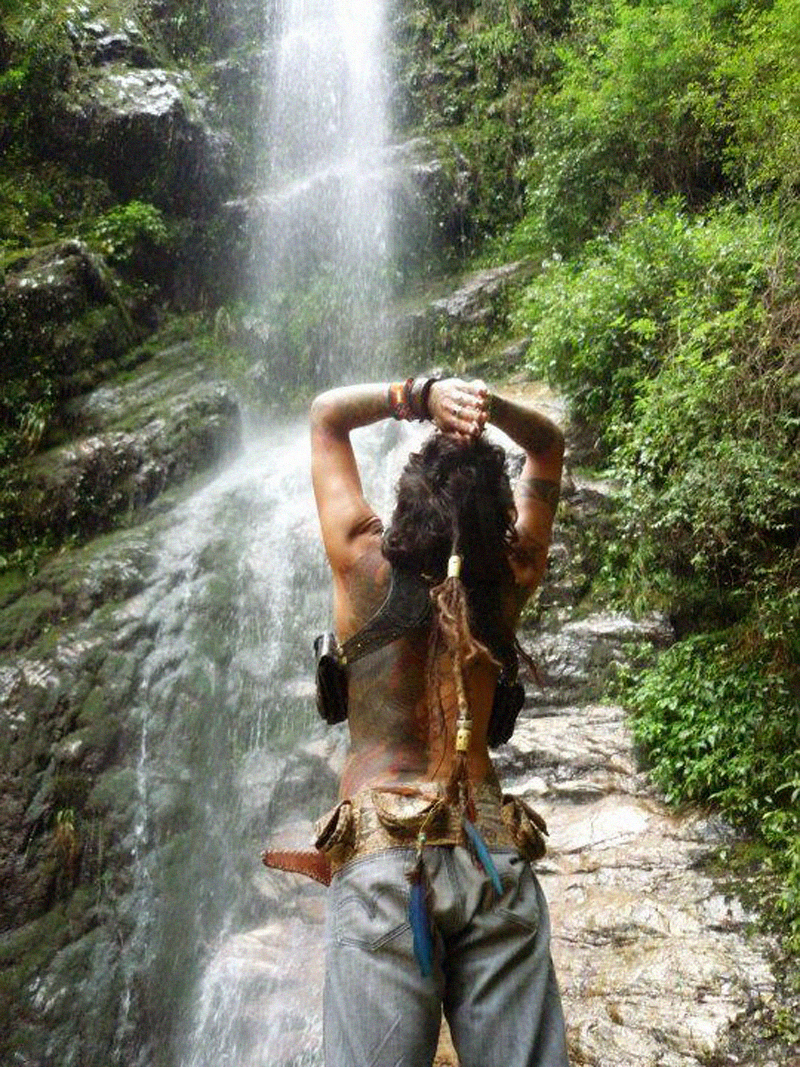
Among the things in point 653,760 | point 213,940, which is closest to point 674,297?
point 653,760

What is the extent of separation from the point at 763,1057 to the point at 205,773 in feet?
15.7

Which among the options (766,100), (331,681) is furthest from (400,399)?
(766,100)

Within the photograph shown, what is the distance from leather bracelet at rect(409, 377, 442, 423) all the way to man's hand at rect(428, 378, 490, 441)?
→ 0.18 ft

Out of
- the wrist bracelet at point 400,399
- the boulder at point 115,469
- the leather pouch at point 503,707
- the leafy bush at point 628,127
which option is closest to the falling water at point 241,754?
the boulder at point 115,469

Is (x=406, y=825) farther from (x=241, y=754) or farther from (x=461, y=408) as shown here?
(x=241, y=754)

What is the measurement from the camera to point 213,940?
252 inches

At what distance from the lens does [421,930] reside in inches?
67.6

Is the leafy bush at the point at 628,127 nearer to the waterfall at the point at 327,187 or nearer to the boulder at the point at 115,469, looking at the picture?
the waterfall at the point at 327,187

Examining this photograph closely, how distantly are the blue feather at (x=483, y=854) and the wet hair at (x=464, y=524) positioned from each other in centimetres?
44

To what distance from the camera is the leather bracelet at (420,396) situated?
2242 mm

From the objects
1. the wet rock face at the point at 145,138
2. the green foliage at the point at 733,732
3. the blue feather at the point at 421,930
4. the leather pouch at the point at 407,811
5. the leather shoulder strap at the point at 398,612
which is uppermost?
the wet rock face at the point at 145,138

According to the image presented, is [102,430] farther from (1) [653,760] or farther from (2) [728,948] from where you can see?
(2) [728,948]

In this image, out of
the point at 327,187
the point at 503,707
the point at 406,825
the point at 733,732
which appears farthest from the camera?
the point at 327,187

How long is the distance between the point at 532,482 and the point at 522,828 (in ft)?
3.11
